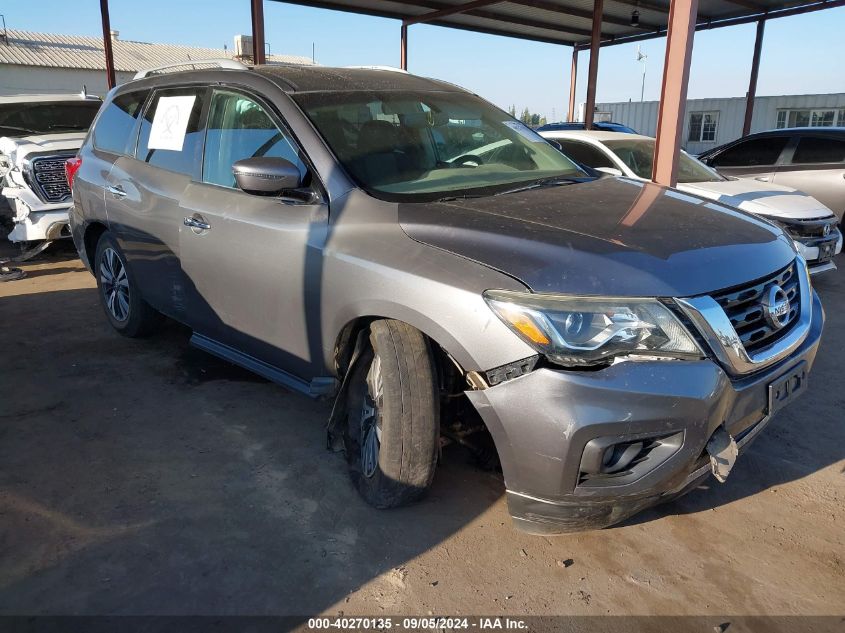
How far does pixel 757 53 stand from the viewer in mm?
16297

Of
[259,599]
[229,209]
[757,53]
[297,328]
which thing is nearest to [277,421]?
[297,328]

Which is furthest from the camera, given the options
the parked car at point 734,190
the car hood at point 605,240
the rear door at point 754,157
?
the rear door at point 754,157

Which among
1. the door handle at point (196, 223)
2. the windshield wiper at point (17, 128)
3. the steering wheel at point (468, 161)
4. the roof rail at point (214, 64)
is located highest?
the roof rail at point (214, 64)

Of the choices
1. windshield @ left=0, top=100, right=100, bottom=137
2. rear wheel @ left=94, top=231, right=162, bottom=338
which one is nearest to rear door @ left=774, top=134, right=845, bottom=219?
rear wheel @ left=94, top=231, right=162, bottom=338

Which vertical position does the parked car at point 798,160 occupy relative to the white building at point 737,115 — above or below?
below

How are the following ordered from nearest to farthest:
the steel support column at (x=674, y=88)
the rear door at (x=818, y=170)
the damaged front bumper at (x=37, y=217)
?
1. the steel support column at (x=674, y=88)
2. the damaged front bumper at (x=37, y=217)
3. the rear door at (x=818, y=170)

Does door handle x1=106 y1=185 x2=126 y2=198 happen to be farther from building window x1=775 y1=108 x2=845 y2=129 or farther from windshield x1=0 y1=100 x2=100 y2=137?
building window x1=775 y1=108 x2=845 y2=129

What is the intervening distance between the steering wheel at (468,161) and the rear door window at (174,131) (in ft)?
4.75

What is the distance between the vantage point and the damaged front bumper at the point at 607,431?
2080 millimetres

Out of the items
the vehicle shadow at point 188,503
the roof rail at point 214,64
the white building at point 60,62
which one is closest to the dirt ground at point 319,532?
the vehicle shadow at point 188,503

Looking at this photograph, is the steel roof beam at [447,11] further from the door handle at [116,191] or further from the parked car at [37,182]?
the door handle at [116,191]

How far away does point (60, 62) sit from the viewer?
32.8m

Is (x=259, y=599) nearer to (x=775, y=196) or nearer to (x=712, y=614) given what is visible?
(x=712, y=614)

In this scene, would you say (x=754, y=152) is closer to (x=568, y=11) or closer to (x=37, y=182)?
(x=568, y=11)
